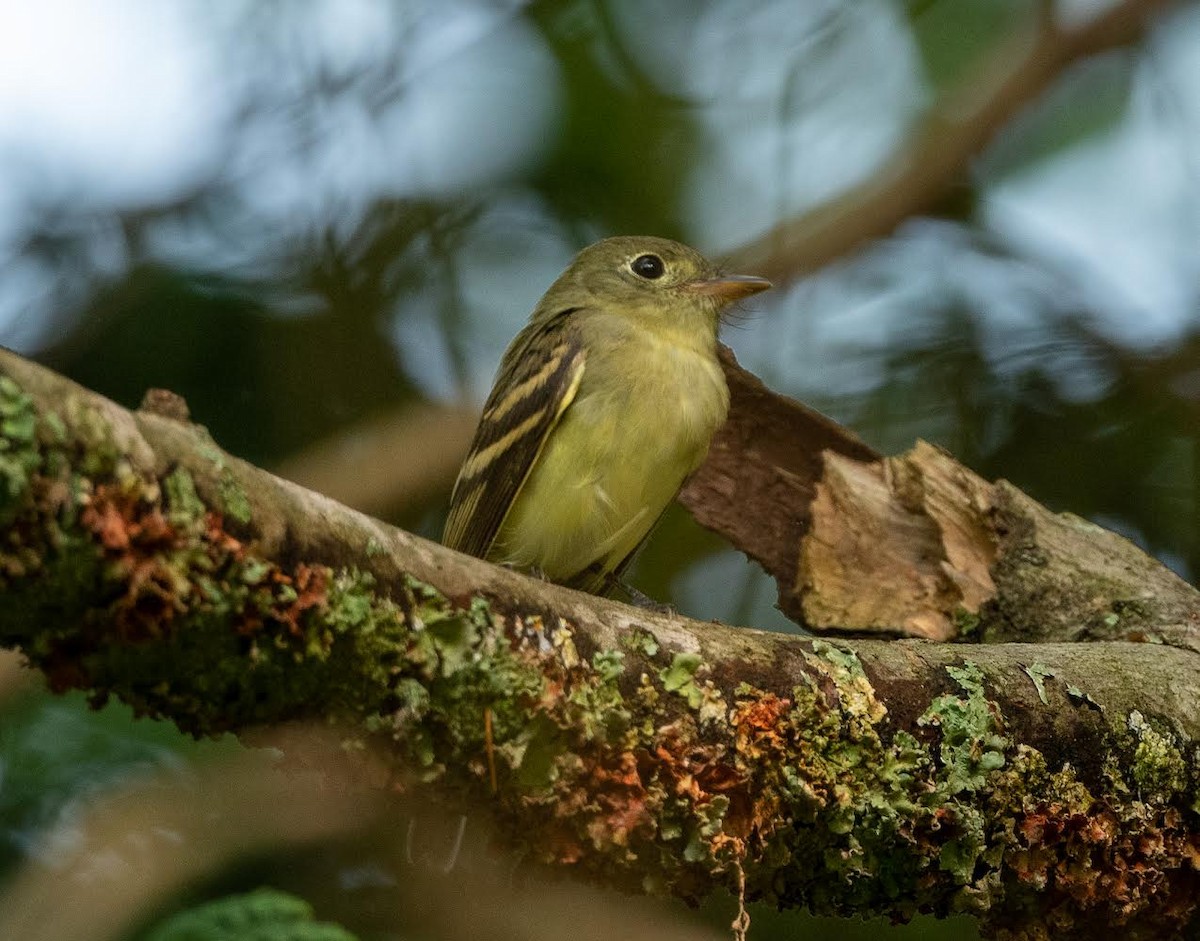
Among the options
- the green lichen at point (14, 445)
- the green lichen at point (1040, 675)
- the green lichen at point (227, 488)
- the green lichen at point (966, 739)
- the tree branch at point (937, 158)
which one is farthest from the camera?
the tree branch at point (937, 158)

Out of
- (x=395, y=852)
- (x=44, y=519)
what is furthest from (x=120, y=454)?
(x=395, y=852)

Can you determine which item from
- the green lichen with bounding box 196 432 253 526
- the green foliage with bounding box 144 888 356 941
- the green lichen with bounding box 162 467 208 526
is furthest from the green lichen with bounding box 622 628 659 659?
the green foliage with bounding box 144 888 356 941

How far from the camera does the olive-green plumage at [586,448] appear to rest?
4.90 m

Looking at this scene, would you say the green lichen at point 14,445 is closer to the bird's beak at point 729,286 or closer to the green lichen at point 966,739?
the green lichen at point 966,739

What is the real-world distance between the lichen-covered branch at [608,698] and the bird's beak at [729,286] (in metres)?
2.07

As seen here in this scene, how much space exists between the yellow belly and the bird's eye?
79cm

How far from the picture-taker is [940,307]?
6297mm

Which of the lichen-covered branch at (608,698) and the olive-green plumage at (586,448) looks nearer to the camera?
the lichen-covered branch at (608,698)

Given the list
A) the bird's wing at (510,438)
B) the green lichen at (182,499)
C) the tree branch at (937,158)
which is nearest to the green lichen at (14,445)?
the green lichen at (182,499)

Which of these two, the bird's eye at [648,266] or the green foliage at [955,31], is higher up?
the green foliage at [955,31]

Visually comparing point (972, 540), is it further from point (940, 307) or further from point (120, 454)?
point (120, 454)

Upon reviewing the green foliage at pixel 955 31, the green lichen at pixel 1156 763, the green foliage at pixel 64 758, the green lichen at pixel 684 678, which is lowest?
the green foliage at pixel 64 758

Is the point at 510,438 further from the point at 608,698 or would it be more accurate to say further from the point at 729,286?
the point at 608,698

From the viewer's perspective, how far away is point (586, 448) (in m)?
4.91
